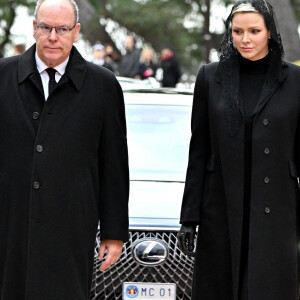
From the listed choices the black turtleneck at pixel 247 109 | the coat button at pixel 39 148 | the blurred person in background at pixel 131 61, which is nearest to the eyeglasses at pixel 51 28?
the coat button at pixel 39 148

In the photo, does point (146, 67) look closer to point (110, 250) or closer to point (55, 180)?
point (110, 250)

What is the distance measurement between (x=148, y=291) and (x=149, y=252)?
24cm

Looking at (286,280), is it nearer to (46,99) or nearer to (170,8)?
(46,99)

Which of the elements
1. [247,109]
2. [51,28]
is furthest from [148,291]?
[51,28]

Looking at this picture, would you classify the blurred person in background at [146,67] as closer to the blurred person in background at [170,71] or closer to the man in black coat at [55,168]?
the blurred person in background at [170,71]

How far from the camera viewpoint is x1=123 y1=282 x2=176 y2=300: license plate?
220 inches

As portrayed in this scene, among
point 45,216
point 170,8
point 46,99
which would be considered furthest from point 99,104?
point 170,8

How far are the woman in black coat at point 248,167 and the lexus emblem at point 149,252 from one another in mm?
919

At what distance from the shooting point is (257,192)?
180 inches

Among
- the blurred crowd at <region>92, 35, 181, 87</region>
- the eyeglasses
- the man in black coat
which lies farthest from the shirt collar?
the blurred crowd at <region>92, 35, 181, 87</region>

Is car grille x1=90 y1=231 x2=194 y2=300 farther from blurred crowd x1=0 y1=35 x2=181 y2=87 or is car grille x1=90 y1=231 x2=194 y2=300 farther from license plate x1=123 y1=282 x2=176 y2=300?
blurred crowd x1=0 y1=35 x2=181 y2=87

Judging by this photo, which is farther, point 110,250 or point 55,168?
point 110,250

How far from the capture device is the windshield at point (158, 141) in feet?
21.8

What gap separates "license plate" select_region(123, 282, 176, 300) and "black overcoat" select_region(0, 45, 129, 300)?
1.15 metres
